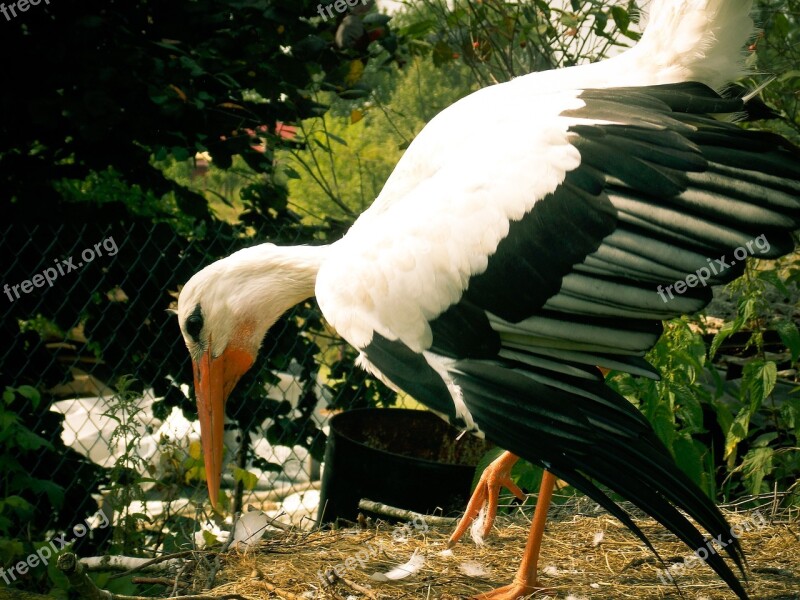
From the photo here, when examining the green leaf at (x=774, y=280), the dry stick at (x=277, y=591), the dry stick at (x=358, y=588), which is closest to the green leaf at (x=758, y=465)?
the green leaf at (x=774, y=280)

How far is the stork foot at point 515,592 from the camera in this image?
2.95 m

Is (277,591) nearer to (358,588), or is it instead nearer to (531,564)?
(358,588)

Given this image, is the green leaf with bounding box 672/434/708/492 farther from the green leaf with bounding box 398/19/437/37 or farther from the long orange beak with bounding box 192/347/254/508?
the green leaf with bounding box 398/19/437/37

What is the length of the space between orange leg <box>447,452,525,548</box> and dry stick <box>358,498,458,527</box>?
0.71ft

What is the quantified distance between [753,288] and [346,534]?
6.09ft

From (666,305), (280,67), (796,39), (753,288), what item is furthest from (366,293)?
(796,39)

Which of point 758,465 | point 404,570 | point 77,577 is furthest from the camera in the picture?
point 758,465

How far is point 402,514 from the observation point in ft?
12.0

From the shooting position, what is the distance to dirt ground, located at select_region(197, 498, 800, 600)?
118 inches

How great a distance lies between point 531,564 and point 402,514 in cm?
78

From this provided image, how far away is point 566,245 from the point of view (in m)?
2.38

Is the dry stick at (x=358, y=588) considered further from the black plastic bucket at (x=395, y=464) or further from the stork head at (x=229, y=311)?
the black plastic bucket at (x=395, y=464)

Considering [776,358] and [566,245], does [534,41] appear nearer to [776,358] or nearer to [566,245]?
[776,358]

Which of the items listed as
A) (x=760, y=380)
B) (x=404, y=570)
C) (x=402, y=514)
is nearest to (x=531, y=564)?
(x=404, y=570)
